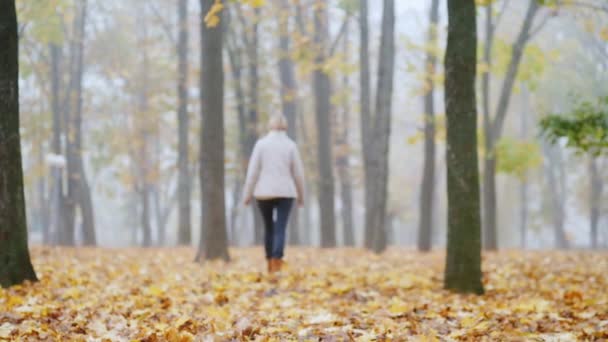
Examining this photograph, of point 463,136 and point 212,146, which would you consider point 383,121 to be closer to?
point 212,146

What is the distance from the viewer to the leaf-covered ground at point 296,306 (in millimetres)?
4441

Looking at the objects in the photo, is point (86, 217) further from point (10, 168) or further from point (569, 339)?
point (569, 339)

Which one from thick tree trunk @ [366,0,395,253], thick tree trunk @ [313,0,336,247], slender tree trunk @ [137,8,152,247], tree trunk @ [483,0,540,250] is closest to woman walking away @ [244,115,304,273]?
thick tree trunk @ [366,0,395,253]

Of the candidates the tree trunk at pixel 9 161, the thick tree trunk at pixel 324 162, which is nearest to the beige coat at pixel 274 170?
the tree trunk at pixel 9 161

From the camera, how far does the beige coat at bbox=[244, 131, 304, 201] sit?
28.3 feet

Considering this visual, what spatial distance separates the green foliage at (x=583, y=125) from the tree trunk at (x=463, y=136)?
1.57 m

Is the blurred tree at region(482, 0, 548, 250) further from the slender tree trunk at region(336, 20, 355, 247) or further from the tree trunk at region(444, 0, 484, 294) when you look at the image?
the tree trunk at region(444, 0, 484, 294)

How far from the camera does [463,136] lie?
277 inches

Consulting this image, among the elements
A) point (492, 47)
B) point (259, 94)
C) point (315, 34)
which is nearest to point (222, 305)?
point (492, 47)

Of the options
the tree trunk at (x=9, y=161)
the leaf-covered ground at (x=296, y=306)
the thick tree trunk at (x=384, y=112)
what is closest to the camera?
the leaf-covered ground at (x=296, y=306)

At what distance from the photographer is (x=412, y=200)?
4909 centimetres

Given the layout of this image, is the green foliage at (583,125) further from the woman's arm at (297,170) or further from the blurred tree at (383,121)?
the blurred tree at (383,121)

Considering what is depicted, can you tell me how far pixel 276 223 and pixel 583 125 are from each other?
415 centimetres

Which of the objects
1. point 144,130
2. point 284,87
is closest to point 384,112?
point 284,87
